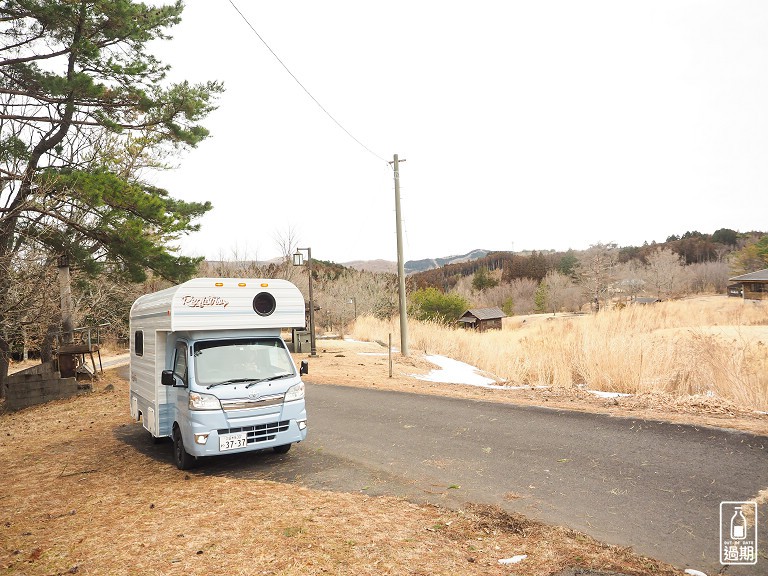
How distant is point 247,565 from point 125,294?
24.8 metres

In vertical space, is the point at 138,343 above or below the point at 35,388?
above

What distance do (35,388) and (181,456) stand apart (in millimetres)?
11517

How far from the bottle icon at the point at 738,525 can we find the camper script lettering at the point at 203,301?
21.6ft

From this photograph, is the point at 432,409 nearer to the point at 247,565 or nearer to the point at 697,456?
the point at 697,456

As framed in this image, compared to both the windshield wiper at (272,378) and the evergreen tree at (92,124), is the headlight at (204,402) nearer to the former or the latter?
the windshield wiper at (272,378)

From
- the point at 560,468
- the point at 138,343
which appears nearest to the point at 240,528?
the point at 560,468

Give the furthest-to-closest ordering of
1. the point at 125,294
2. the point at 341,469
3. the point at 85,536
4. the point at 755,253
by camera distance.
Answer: the point at 755,253, the point at 125,294, the point at 341,469, the point at 85,536

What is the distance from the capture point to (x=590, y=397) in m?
11.5

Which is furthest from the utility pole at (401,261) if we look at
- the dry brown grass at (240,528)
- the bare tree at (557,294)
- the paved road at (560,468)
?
the bare tree at (557,294)

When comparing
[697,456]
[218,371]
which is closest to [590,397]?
[697,456]

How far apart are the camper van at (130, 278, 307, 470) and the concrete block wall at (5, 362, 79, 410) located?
10023 mm

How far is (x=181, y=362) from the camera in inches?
304

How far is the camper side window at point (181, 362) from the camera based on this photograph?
24.5 feet

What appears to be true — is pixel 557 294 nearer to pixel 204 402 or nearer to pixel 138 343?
pixel 138 343
